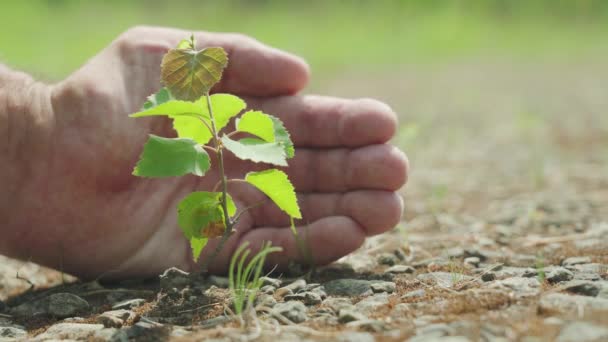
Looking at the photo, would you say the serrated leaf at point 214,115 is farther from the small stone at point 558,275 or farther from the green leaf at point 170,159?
the small stone at point 558,275

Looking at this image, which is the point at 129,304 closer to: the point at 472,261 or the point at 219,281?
the point at 219,281

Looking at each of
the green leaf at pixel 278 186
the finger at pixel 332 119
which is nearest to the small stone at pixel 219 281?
the green leaf at pixel 278 186

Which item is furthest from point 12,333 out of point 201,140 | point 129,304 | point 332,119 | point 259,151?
point 332,119

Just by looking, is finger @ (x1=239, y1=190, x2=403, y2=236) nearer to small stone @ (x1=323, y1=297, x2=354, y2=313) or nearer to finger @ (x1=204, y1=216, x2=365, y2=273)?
finger @ (x1=204, y1=216, x2=365, y2=273)

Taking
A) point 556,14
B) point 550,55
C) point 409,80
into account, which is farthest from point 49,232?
point 556,14

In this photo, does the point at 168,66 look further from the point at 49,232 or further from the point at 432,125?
the point at 432,125

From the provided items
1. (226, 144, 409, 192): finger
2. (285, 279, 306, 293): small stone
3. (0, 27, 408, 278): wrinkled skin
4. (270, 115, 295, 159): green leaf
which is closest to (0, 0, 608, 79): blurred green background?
(0, 27, 408, 278): wrinkled skin
